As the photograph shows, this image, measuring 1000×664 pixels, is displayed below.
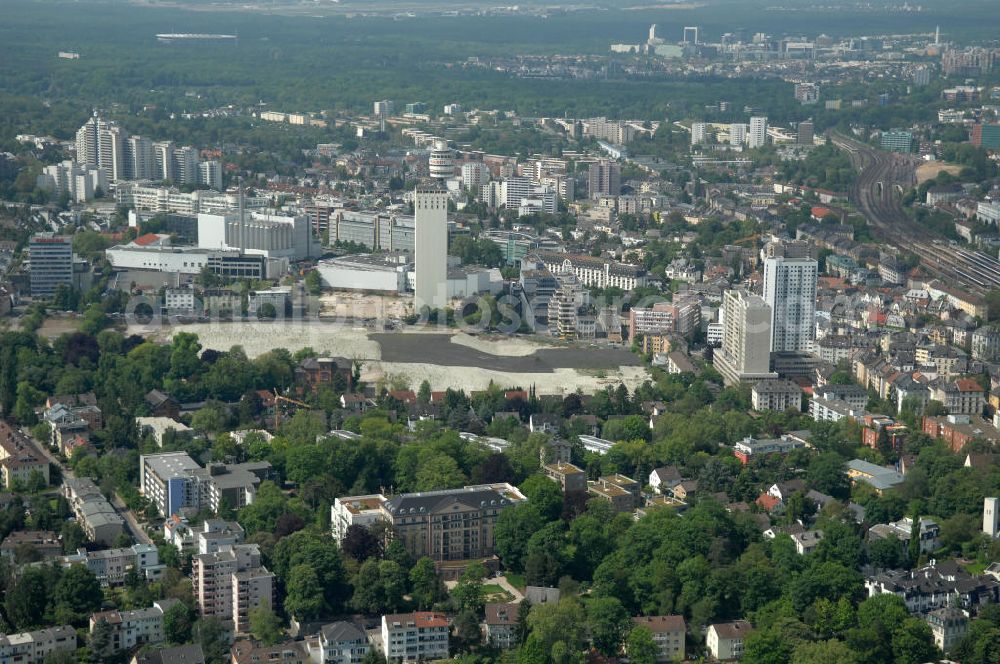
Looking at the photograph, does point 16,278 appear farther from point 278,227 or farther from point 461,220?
point 461,220

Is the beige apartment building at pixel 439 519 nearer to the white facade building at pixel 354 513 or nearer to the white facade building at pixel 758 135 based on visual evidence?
the white facade building at pixel 354 513

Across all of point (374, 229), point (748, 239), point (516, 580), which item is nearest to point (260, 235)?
point (374, 229)

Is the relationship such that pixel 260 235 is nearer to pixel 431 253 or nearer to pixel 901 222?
pixel 431 253

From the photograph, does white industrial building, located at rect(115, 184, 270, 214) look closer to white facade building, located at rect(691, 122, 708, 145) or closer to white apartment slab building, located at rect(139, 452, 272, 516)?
white apartment slab building, located at rect(139, 452, 272, 516)

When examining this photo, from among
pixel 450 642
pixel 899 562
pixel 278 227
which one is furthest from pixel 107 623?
pixel 278 227

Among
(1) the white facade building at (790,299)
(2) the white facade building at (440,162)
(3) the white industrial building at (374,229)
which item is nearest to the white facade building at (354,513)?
(1) the white facade building at (790,299)
